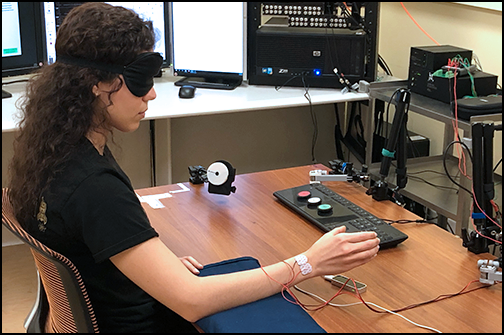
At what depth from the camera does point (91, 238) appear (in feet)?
3.73

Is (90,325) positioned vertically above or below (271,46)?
below

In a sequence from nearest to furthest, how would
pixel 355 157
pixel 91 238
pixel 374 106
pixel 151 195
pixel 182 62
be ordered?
1. pixel 91 238
2. pixel 151 195
3. pixel 374 106
4. pixel 182 62
5. pixel 355 157

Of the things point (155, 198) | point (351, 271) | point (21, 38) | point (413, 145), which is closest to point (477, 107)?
point (413, 145)

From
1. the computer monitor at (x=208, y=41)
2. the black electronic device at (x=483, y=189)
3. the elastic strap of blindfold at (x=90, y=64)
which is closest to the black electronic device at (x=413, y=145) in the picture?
the computer monitor at (x=208, y=41)

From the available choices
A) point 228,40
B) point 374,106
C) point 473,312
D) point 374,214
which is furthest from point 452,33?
point 473,312

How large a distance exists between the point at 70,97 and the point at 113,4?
67.7 inches

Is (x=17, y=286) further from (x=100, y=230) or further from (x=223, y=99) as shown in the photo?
(x=100, y=230)

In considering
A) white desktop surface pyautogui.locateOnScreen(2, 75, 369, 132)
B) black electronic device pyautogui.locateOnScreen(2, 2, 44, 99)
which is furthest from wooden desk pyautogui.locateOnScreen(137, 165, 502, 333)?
black electronic device pyautogui.locateOnScreen(2, 2, 44, 99)

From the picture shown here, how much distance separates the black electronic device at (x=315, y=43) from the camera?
2848 mm

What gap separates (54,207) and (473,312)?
862 millimetres

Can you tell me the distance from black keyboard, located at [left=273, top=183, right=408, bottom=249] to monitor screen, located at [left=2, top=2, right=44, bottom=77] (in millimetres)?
1569

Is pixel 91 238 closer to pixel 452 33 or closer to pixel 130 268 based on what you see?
pixel 130 268

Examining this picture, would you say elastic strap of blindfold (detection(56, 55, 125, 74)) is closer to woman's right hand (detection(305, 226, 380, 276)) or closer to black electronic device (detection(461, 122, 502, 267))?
woman's right hand (detection(305, 226, 380, 276))

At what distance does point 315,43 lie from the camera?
2.86m
